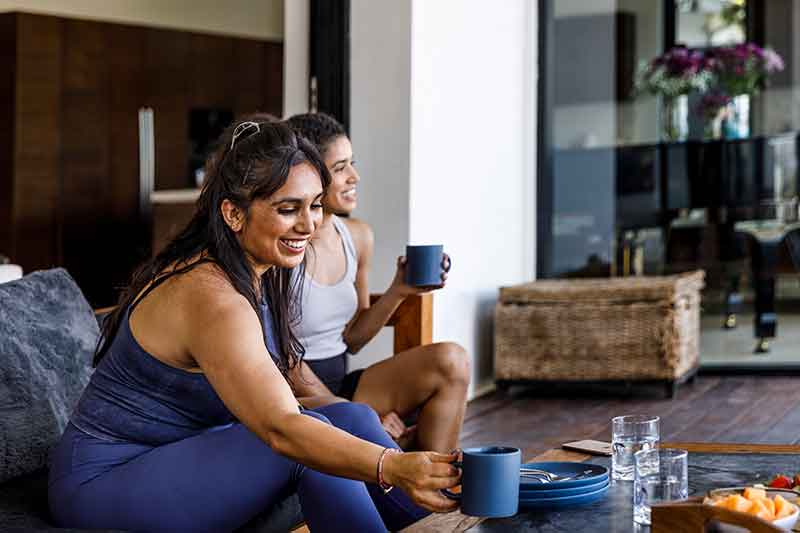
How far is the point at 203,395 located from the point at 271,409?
0.35m

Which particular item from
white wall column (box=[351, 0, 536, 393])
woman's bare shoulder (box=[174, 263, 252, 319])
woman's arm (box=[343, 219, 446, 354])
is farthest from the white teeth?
white wall column (box=[351, 0, 536, 393])

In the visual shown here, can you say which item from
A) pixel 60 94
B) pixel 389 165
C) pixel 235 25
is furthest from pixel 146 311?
pixel 235 25

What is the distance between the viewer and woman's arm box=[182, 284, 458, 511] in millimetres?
1693

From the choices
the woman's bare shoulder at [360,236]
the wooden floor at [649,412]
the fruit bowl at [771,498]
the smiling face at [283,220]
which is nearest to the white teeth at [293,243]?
the smiling face at [283,220]

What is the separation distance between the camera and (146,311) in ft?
6.84

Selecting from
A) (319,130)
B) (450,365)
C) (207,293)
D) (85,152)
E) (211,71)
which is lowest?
(450,365)

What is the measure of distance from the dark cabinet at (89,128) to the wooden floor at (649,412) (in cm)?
305

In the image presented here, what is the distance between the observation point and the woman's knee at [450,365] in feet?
9.95

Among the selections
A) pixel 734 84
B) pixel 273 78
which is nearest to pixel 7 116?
pixel 273 78

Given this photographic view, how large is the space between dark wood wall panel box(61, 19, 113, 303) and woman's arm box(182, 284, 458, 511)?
19.2ft

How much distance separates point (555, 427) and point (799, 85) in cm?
200

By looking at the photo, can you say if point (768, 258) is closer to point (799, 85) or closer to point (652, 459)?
point (799, 85)

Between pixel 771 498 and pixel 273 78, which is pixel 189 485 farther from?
pixel 273 78

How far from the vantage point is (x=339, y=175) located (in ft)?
10.5
